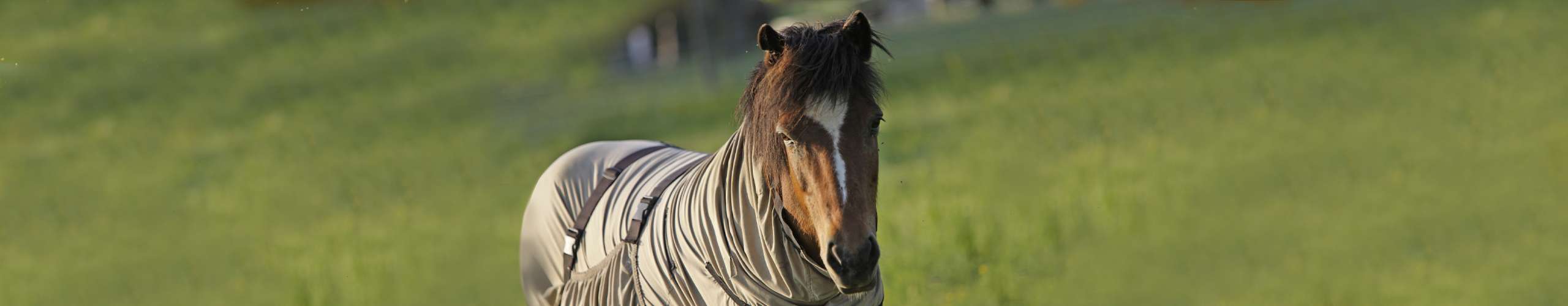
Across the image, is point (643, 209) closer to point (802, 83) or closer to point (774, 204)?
point (774, 204)

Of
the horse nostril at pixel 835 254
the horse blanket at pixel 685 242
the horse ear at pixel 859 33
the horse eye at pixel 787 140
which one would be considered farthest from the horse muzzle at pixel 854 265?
the horse ear at pixel 859 33

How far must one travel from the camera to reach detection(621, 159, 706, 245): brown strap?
399cm

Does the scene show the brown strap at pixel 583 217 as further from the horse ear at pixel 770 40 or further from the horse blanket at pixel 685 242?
the horse ear at pixel 770 40

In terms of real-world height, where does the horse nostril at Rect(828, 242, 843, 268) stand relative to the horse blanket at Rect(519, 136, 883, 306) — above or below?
above

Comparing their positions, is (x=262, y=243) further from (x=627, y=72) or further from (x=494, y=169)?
(x=627, y=72)

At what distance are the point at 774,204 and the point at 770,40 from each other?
471 millimetres

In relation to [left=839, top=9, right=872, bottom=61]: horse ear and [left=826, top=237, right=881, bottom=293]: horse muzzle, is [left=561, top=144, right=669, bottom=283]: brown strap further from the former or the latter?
[left=826, top=237, right=881, bottom=293]: horse muzzle

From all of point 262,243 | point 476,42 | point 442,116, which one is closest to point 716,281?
point 262,243

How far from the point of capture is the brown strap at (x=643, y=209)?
3.99 meters

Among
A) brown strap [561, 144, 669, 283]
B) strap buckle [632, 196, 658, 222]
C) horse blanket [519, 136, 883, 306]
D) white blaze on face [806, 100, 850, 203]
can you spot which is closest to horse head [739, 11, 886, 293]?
white blaze on face [806, 100, 850, 203]

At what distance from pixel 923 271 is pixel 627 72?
526 inches

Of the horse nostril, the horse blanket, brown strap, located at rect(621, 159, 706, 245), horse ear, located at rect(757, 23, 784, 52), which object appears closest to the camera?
the horse nostril

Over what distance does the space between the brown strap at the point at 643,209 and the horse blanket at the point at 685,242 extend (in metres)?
0.02

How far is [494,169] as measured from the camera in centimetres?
1190
